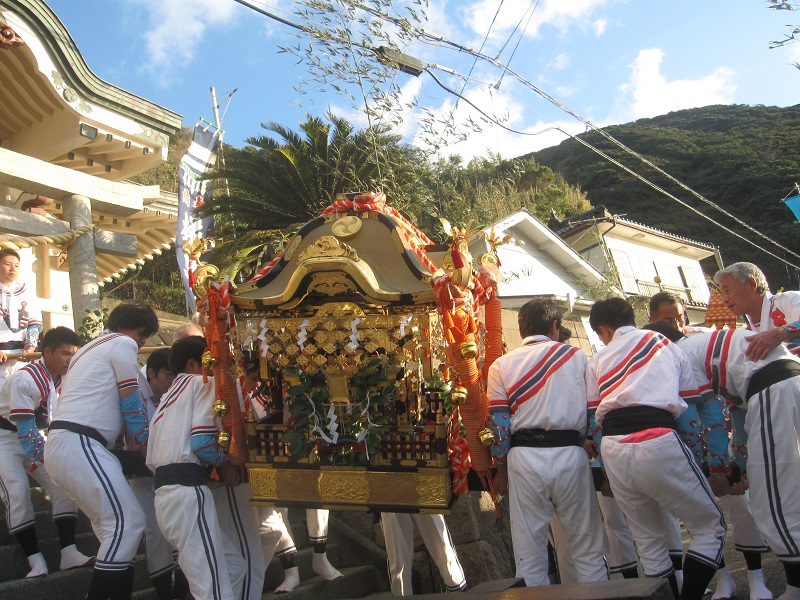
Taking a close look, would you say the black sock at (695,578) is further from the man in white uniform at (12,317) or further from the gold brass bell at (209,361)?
the man in white uniform at (12,317)

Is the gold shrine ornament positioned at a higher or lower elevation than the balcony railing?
lower

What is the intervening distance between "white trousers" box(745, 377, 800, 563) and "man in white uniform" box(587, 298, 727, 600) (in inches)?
10.6

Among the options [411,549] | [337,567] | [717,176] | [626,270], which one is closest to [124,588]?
[411,549]

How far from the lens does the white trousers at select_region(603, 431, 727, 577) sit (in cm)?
376

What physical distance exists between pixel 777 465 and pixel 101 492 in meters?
4.08

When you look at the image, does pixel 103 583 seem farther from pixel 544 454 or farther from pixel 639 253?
pixel 639 253

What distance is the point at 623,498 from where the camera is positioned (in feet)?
13.1

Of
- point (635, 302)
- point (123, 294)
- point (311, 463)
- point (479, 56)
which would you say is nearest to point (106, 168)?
point (479, 56)

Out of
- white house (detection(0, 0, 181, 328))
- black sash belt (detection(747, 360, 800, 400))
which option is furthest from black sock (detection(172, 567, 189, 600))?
white house (detection(0, 0, 181, 328))

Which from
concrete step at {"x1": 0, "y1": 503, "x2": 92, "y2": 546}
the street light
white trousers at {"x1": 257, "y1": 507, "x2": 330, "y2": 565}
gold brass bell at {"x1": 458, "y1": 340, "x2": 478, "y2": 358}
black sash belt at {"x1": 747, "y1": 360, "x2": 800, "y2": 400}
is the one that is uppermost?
the street light

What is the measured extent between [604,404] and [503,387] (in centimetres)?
65

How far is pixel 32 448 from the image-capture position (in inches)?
188

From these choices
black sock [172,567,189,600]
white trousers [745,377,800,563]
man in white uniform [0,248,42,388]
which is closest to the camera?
white trousers [745,377,800,563]

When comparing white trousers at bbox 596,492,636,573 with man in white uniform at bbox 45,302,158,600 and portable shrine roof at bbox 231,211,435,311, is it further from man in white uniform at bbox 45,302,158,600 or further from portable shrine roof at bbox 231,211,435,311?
man in white uniform at bbox 45,302,158,600
